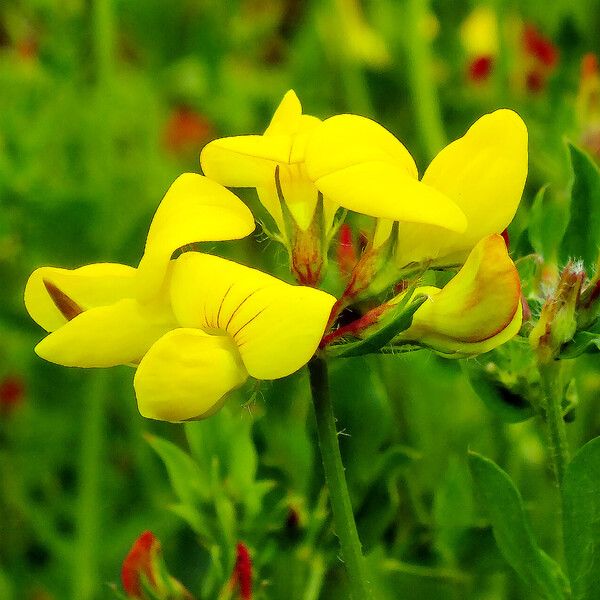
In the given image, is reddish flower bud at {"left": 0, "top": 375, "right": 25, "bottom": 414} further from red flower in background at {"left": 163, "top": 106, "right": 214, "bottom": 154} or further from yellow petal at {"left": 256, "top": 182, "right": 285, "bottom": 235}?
yellow petal at {"left": 256, "top": 182, "right": 285, "bottom": 235}

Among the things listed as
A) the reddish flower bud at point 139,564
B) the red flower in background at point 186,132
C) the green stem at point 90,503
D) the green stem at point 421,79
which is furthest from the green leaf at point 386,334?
the red flower in background at point 186,132

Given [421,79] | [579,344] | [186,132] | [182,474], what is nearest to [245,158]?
[579,344]

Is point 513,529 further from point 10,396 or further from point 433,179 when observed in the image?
point 10,396

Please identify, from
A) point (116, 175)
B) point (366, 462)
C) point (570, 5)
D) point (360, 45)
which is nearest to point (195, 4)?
point (360, 45)

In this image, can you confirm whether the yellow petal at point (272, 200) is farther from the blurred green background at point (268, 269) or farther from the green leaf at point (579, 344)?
the green leaf at point (579, 344)

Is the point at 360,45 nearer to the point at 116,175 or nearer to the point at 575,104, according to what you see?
the point at 116,175
